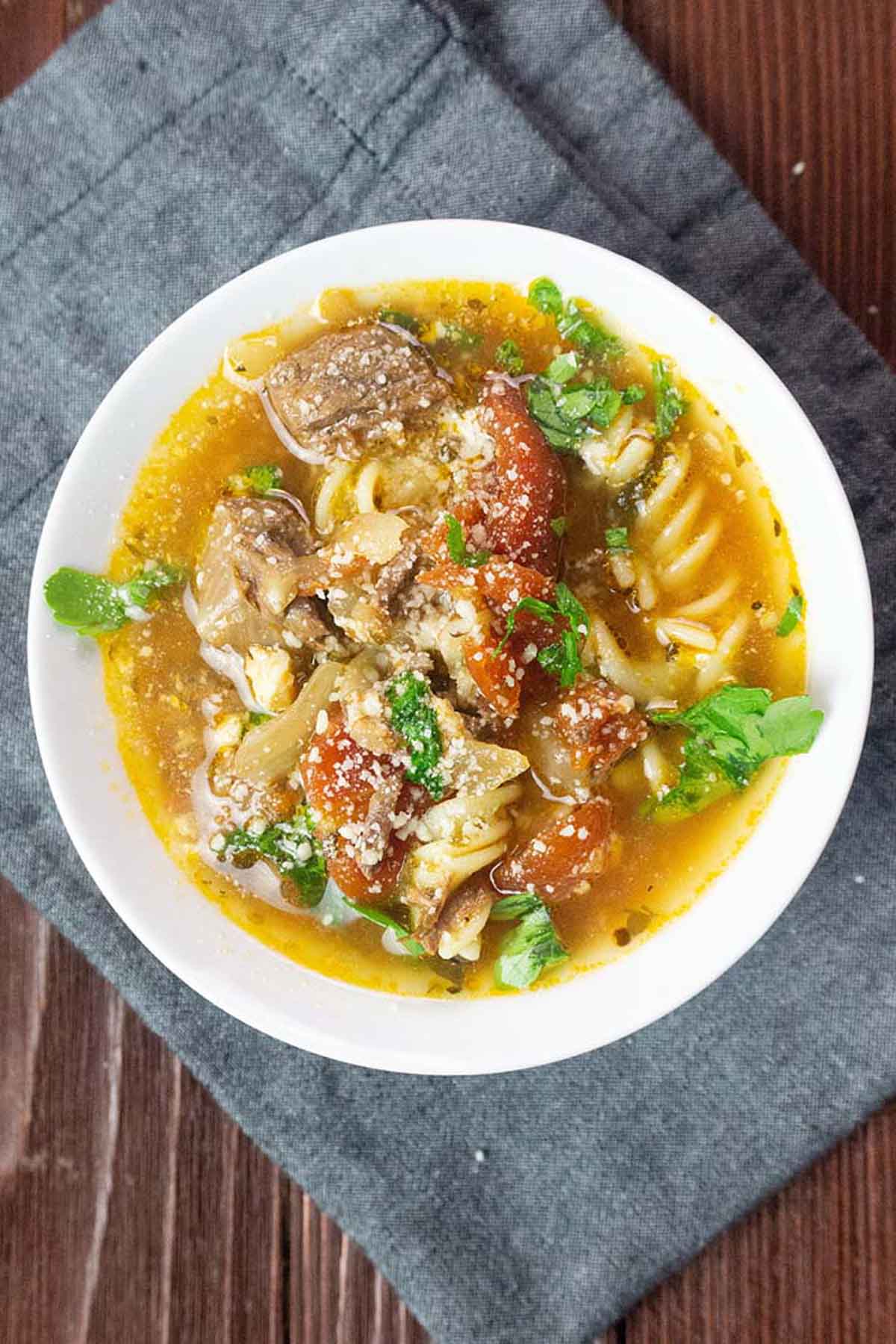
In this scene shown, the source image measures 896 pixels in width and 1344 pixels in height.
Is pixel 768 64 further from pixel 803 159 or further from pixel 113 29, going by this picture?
pixel 113 29

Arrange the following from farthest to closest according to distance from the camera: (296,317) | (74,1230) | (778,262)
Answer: (74,1230), (778,262), (296,317)

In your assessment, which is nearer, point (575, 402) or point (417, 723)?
point (417, 723)

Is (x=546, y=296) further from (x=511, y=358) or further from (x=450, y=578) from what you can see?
(x=450, y=578)

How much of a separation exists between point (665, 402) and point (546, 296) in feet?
1.54

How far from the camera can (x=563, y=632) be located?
335cm

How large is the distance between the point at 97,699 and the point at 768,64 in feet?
10.1

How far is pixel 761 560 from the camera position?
360 centimetres

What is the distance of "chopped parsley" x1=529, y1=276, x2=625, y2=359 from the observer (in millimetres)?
3459

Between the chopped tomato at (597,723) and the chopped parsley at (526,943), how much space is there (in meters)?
0.48

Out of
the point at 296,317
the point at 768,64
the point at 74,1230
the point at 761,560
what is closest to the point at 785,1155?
the point at 761,560

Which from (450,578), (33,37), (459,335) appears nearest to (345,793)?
(450,578)

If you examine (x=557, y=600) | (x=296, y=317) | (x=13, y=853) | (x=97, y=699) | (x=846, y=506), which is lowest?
(x=846, y=506)

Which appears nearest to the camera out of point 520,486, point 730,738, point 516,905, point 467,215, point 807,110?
point 520,486

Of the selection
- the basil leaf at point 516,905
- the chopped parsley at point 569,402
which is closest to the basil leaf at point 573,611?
the chopped parsley at point 569,402
